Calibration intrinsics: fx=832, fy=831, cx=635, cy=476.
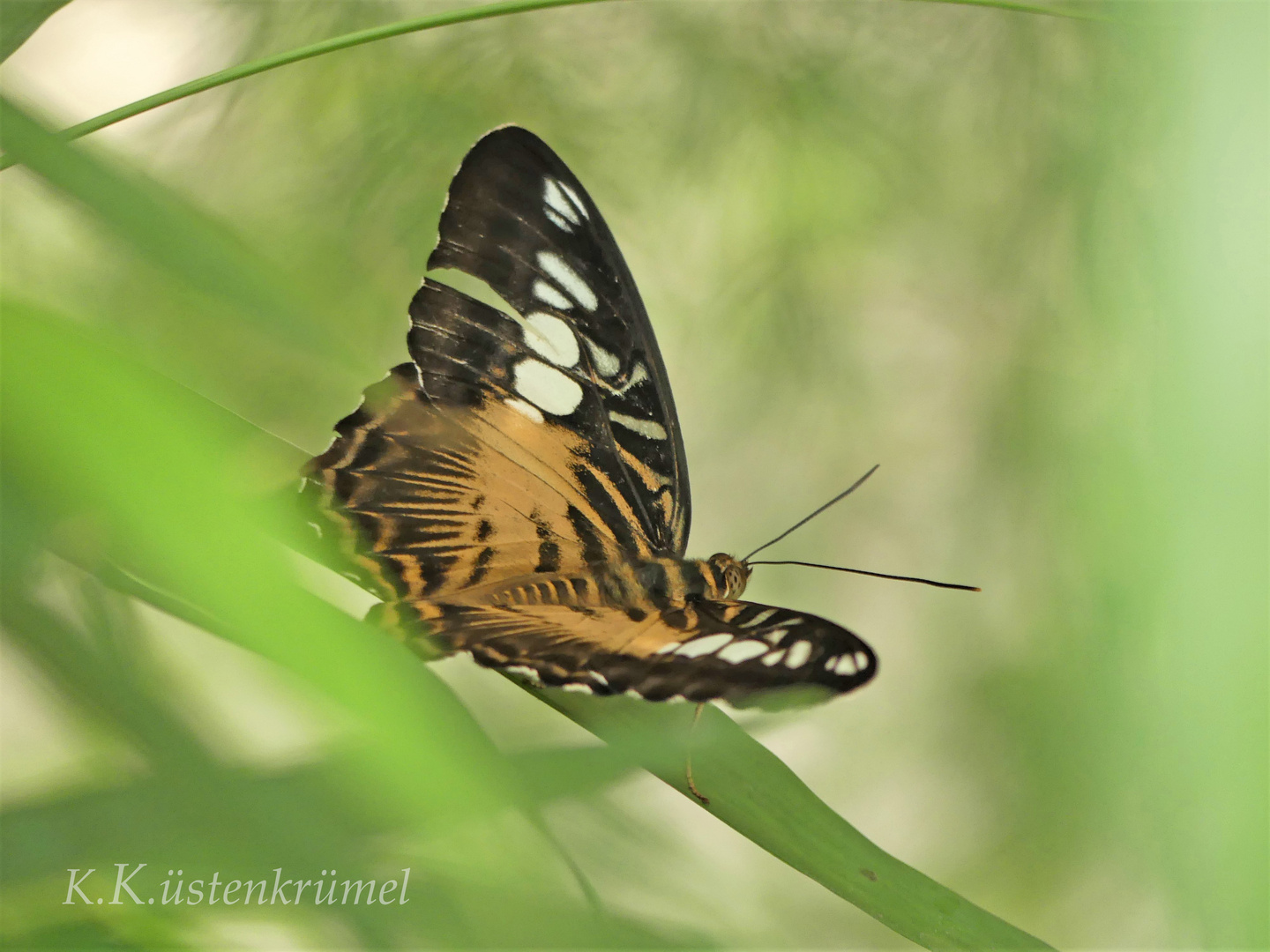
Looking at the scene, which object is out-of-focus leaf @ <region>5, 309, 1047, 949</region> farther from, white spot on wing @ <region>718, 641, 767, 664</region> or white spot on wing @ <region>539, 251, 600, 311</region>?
white spot on wing @ <region>539, 251, 600, 311</region>

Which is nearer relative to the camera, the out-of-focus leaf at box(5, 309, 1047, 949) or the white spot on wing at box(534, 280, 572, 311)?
the out-of-focus leaf at box(5, 309, 1047, 949)

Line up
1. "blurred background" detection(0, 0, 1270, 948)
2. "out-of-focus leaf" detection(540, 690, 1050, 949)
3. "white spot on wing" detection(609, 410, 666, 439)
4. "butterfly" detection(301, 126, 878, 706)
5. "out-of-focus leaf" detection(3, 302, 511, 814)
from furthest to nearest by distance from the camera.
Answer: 1. "blurred background" detection(0, 0, 1270, 948)
2. "white spot on wing" detection(609, 410, 666, 439)
3. "butterfly" detection(301, 126, 878, 706)
4. "out-of-focus leaf" detection(540, 690, 1050, 949)
5. "out-of-focus leaf" detection(3, 302, 511, 814)

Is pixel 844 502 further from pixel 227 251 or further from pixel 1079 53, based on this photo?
pixel 227 251

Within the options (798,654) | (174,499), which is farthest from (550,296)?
(174,499)

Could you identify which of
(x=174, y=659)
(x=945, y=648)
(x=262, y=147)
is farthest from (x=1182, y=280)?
(x=945, y=648)

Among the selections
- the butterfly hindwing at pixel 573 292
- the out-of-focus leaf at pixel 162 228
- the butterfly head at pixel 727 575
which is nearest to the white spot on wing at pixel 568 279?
the butterfly hindwing at pixel 573 292

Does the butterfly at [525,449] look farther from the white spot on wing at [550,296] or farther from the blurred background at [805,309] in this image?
the blurred background at [805,309]

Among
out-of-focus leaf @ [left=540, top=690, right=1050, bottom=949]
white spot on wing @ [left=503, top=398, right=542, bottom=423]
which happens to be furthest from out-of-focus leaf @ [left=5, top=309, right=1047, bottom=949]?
white spot on wing @ [left=503, top=398, right=542, bottom=423]
